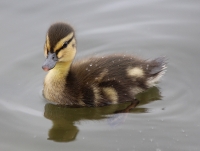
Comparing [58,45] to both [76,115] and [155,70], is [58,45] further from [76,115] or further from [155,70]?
[155,70]

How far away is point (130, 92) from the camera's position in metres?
4.33

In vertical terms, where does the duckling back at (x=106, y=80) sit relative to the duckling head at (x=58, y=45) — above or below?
below

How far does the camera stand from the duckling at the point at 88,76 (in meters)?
4.18

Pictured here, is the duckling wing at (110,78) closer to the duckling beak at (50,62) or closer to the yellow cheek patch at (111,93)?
the yellow cheek patch at (111,93)

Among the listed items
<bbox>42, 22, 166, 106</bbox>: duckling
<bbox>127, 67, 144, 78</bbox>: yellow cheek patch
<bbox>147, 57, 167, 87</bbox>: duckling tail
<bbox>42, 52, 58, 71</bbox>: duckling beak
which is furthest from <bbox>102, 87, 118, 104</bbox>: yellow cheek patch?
<bbox>42, 52, 58, 71</bbox>: duckling beak

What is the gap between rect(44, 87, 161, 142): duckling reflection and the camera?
4039 millimetres

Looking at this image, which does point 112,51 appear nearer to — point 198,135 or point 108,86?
point 108,86

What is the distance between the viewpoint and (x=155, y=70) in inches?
176

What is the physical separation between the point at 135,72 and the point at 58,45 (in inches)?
27.6

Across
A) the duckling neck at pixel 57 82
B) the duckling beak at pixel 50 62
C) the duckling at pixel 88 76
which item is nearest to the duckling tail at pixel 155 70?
the duckling at pixel 88 76

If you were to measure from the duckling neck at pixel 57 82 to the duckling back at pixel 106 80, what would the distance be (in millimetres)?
50

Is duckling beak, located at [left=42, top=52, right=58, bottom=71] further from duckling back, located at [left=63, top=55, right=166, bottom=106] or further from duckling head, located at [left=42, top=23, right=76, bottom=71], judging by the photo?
duckling back, located at [left=63, top=55, right=166, bottom=106]

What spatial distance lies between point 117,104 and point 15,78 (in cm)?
104

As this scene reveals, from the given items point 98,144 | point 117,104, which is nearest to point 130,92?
point 117,104
